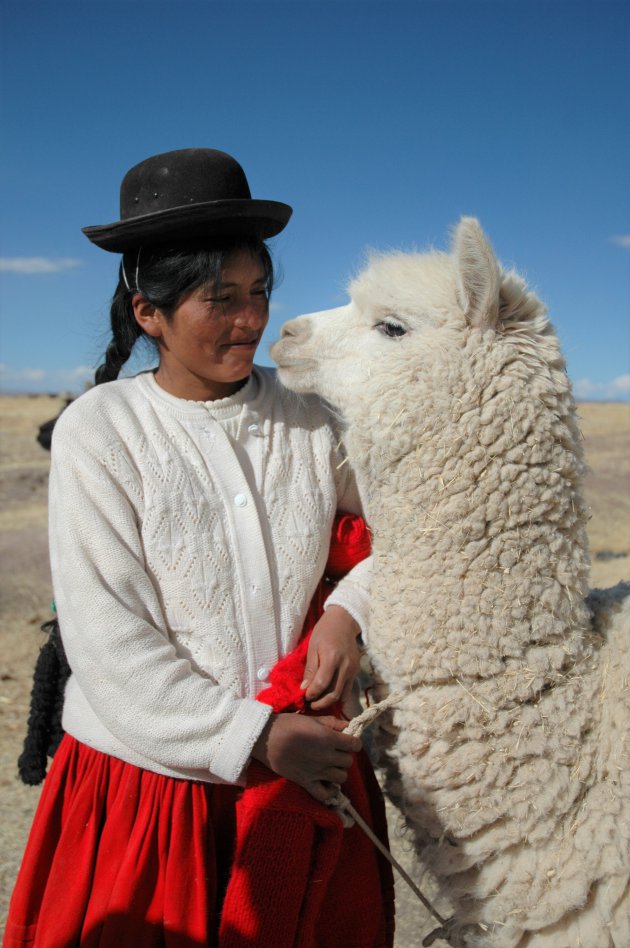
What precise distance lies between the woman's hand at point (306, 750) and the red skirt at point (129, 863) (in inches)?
7.4

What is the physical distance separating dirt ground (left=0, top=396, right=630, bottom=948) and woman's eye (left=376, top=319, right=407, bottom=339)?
1.50ft

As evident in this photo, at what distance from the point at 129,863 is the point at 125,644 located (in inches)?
15.8

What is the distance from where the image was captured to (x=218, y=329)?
153 cm

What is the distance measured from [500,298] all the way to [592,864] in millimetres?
972

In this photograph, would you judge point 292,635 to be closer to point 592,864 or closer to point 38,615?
point 592,864

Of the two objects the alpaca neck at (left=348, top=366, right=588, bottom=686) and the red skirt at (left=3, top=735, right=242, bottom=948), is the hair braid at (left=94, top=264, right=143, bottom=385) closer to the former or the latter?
the alpaca neck at (left=348, top=366, right=588, bottom=686)

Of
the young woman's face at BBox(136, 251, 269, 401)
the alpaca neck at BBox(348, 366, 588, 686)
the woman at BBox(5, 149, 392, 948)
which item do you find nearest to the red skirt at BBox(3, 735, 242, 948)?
the woman at BBox(5, 149, 392, 948)

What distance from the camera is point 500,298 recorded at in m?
1.44

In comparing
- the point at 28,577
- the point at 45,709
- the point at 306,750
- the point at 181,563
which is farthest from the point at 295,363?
the point at 28,577

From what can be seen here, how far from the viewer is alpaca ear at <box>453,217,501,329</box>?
1.37 m

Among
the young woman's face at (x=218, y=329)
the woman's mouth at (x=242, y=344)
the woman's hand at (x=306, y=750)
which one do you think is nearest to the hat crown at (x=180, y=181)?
the young woman's face at (x=218, y=329)

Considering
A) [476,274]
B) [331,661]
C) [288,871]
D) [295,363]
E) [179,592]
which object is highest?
[476,274]

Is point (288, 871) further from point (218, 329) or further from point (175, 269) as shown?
point (175, 269)

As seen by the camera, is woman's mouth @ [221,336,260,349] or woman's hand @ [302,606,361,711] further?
woman's mouth @ [221,336,260,349]
